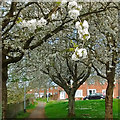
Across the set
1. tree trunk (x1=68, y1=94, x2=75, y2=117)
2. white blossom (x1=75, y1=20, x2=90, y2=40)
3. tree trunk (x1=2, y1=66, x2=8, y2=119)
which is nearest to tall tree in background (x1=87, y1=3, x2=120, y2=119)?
tree trunk (x1=2, y1=66, x2=8, y2=119)

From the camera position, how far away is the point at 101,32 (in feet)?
32.4

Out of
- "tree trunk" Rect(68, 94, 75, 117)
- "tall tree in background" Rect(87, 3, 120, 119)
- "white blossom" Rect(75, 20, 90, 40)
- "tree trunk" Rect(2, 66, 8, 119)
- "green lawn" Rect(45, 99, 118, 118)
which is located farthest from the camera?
"green lawn" Rect(45, 99, 118, 118)

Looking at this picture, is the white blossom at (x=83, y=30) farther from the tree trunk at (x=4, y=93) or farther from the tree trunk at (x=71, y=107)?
the tree trunk at (x=71, y=107)

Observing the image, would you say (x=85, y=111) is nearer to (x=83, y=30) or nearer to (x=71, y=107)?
(x=71, y=107)

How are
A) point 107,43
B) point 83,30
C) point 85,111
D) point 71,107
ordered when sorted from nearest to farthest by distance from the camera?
point 83,30 → point 107,43 → point 71,107 → point 85,111

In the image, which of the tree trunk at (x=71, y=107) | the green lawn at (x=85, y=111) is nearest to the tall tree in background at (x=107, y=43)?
the green lawn at (x=85, y=111)

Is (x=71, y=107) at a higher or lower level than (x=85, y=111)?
higher

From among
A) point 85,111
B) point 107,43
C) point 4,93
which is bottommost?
point 85,111

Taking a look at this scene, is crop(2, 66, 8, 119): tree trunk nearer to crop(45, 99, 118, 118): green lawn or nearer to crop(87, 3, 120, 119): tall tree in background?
crop(87, 3, 120, 119): tall tree in background

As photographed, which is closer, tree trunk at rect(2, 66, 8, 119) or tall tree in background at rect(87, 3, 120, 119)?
tree trunk at rect(2, 66, 8, 119)

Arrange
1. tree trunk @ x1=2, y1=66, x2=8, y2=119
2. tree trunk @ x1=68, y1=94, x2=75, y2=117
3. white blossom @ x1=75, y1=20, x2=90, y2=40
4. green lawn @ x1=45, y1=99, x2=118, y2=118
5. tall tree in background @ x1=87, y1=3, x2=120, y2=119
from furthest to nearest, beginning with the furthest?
green lawn @ x1=45, y1=99, x2=118, y2=118, tree trunk @ x1=68, y1=94, x2=75, y2=117, tall tree in background @ x1=87, y1=3, x2=120, y2=119, tree trunk @ x1=2, y1=66, x2=8, y2=119, white blossom @ x1=75, y1=20, x2=90, y2=40

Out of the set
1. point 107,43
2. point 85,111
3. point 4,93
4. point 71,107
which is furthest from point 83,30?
point 85,111

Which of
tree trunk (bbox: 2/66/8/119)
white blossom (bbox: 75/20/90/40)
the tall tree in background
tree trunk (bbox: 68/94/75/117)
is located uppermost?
the tall tree in background

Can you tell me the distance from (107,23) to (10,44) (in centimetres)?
432
